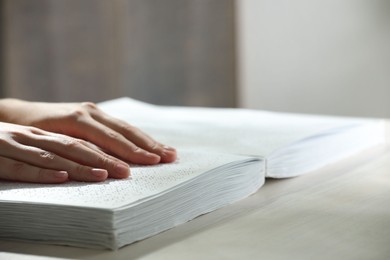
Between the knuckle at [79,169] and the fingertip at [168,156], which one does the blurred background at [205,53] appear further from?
the knuckle at [79,169]

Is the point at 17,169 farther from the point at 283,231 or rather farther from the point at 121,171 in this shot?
the point at 283,231

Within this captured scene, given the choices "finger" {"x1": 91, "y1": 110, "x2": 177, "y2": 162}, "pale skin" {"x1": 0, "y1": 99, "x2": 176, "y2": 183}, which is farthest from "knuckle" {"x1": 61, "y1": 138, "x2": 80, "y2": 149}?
"finger" {"x1": 91, "y1": 110, "x2": 177, "y2": 162}

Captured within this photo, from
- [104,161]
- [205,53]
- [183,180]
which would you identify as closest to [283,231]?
[183,180]

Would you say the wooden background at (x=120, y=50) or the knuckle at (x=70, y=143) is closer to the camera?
the knuckle at (x=70, y=143)

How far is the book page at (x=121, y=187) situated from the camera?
0.68 metres

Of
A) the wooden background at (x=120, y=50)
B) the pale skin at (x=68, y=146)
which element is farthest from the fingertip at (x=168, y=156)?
the wooden background at (x=120, y=50)

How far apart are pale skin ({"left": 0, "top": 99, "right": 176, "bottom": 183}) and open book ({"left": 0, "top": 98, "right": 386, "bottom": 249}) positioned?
0.05 ft

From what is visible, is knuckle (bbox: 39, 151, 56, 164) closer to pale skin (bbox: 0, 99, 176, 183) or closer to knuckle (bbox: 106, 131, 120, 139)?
pale skin (bbox: 0, 99, 176, 183)

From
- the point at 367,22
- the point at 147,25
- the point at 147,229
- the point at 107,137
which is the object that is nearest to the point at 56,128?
the point at 107,137

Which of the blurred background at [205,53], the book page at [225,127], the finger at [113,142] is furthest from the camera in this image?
the blurred background at [205,53]

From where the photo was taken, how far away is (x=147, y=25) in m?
2.62

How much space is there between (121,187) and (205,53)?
1834 mm

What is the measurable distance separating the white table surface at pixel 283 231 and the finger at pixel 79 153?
0.35 ft

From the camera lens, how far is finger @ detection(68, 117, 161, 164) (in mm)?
875
